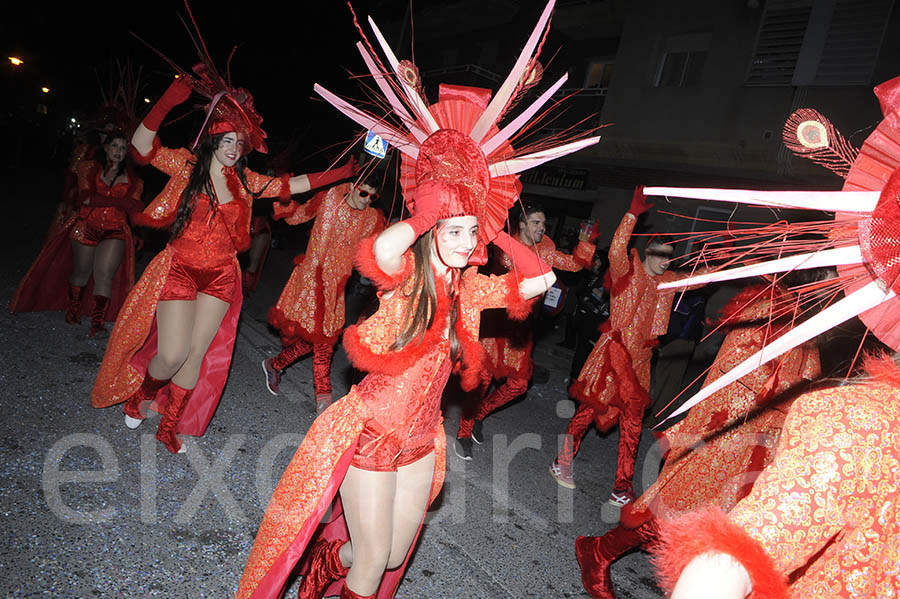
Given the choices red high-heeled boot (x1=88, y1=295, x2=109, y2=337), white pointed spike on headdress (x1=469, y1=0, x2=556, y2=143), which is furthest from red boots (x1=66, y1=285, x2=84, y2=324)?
white pointed spike on headdress (x1=469, y1=0, x2=556, y2=143)

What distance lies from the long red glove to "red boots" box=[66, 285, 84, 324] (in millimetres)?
4997

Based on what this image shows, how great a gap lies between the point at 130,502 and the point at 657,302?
387cm

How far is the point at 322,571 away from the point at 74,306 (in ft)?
15.3

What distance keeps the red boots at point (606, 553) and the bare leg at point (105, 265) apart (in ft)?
16.6

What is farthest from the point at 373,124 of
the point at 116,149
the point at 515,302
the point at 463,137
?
the point at 116,149

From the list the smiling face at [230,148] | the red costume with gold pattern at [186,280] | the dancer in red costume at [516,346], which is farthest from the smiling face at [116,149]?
the dancer in red costume at [516,346]

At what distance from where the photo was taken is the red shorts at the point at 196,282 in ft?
10.9

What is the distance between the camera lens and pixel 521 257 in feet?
8.27

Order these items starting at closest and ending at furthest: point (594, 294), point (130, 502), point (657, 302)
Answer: point (130, 502)
point (657, 302)
point (594, 294)

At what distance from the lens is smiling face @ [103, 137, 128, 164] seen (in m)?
5.27

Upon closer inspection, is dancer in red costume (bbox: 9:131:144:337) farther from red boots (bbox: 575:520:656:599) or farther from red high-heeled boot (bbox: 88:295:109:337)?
red boots (bbox: 575:520:656:599)

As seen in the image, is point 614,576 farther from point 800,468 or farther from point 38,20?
point 38,20

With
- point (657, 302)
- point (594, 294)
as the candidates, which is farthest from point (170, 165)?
point (594, 294)

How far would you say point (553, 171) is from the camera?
46.4 feet
